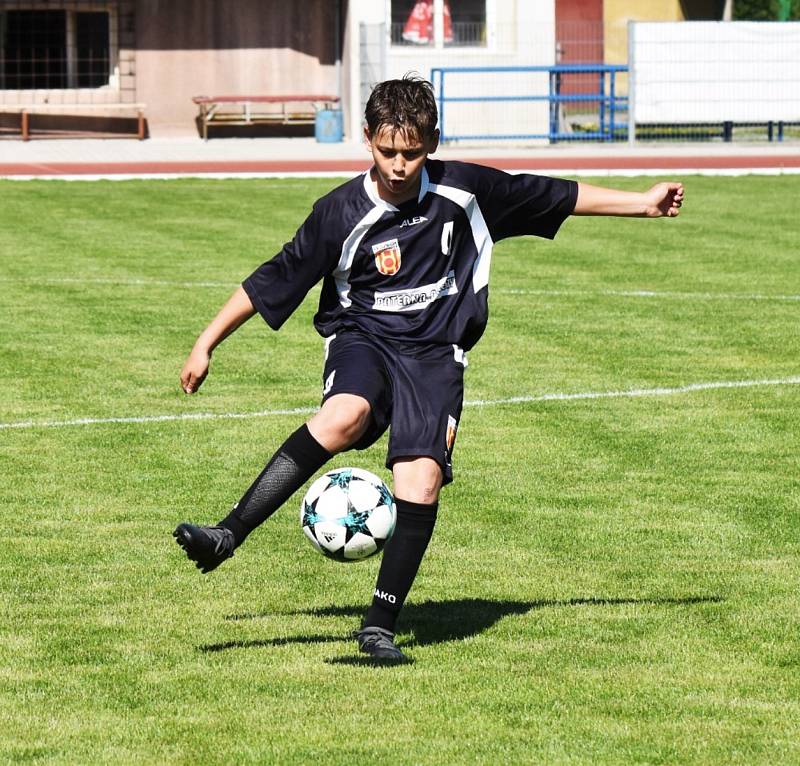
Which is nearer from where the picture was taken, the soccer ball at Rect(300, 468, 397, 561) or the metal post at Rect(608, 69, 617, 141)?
the soccer ball at Rect(300, 468, 397, 561)

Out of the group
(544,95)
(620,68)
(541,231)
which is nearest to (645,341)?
(541,231)

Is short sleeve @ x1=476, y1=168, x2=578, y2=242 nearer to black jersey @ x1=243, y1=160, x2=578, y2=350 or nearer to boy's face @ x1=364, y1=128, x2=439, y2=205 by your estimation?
black jersey @ x1=243, y1=160, x2=578, y2=350

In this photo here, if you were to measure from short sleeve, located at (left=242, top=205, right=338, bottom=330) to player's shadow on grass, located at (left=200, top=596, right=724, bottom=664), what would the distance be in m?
1.09

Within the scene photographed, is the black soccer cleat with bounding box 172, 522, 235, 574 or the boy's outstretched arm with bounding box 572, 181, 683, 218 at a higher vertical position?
the boy's outstretched arm with bounding box 572, 181, 683, 218

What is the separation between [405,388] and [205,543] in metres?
0.89

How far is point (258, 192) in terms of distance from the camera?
2473 centimetres

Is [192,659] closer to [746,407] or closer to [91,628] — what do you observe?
[91,628]

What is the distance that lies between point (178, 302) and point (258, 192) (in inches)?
423

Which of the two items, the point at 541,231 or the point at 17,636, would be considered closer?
the point at 17,636

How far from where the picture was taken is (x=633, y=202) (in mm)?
6164

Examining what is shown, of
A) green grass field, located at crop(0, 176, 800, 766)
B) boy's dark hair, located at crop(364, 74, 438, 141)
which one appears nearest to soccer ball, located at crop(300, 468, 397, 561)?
green grass field, located at crop(0, 176, 800, 766)

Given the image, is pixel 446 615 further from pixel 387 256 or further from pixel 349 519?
pixel 387 256

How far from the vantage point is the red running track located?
Answer: 28.5 metres

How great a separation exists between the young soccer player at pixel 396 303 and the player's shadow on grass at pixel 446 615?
8.7 inches
